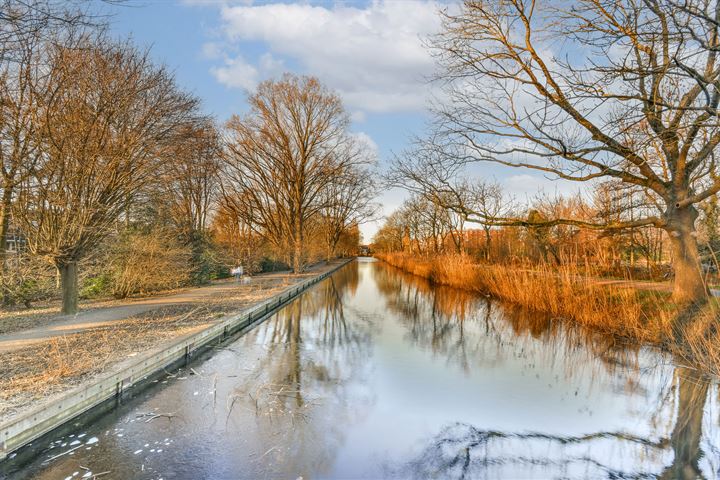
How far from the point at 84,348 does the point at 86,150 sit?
14.5 feet

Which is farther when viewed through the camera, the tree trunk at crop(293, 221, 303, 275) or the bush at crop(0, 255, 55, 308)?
the tree trunk at crop(293, 221, 303, 275)

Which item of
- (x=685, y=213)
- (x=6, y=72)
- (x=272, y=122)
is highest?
(x=272, y=122)

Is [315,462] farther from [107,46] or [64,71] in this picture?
[107,46]

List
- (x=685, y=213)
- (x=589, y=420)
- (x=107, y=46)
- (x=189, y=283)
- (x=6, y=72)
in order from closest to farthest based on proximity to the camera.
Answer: (x=589, y=420) < (x=6, y=72) < (x=685, y=213) < (x=107, y=46) < (x=189, y=283)

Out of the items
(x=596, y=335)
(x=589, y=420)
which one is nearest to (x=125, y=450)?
(x=589, y=420)

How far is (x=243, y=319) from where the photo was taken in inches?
408

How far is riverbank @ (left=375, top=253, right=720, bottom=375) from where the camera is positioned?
21.7 ft

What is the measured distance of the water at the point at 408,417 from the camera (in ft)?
12.7

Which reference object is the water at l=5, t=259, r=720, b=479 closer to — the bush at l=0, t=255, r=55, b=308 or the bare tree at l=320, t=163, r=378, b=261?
the bush at l=0, t=255, r=55, b=308

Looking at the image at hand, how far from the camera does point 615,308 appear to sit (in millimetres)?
9273

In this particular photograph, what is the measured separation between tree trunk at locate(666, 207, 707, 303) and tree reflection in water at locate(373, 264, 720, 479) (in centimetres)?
135

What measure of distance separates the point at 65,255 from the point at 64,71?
358 centimetres

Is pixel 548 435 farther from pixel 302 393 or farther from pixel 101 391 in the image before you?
pixel 101 391

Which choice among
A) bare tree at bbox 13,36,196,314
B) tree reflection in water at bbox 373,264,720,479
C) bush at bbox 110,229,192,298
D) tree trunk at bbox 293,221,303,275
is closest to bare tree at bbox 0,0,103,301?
bare tree at bbox 13,36,196,314
